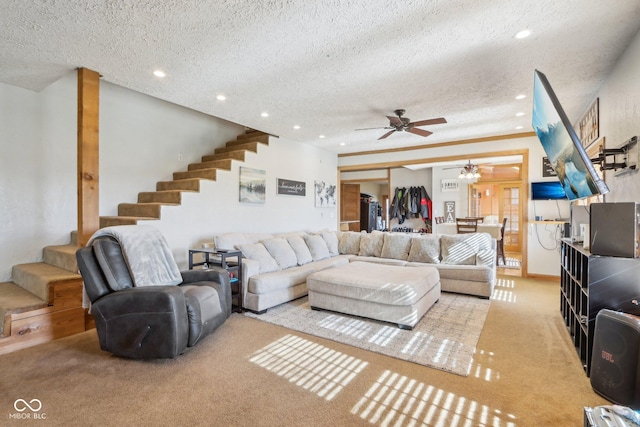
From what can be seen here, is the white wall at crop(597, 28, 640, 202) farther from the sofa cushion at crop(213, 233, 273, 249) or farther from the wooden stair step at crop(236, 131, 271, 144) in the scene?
the wooden stair step at crop(236, 131, 271, 144)

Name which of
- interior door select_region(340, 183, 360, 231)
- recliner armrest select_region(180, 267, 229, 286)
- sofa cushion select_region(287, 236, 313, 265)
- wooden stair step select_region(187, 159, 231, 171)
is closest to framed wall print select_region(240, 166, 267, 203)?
wooden stair step select_region(187, 159, 231, 171)

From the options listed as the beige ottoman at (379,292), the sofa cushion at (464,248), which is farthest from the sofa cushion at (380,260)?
the beige ottoman at (379,292)

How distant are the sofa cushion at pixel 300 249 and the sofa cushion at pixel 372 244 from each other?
109 centimetres

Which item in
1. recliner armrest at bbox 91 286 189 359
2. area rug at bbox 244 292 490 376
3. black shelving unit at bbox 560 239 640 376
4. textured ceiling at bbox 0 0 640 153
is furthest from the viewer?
area rug at bbox 244 292 490 376

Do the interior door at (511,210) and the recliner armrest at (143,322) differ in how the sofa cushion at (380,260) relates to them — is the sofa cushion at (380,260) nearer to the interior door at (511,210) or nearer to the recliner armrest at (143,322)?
the recliner armrest at (143,322)

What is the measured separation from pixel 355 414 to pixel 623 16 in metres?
3.20

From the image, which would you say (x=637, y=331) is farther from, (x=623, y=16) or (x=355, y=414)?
(x=623, y=16)

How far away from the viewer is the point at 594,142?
356cm

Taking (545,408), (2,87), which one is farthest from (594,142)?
(2,87)

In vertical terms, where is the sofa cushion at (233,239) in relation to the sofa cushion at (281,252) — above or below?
above

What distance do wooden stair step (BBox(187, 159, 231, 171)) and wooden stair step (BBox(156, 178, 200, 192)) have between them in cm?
59

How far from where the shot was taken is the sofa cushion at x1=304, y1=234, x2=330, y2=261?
16.6 feet

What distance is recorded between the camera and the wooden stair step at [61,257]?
325cm

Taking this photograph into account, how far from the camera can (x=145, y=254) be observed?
2852mm
